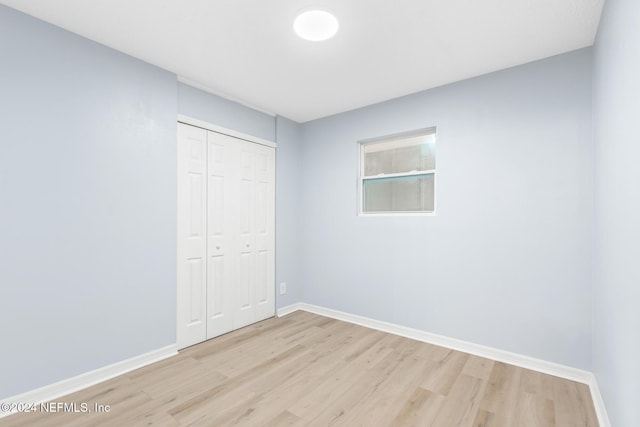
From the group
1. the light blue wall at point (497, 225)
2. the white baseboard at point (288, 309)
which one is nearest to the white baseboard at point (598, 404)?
the light blue wall at point (497, 225)

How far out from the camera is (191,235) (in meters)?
2.78

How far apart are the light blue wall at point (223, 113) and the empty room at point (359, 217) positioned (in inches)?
0.9

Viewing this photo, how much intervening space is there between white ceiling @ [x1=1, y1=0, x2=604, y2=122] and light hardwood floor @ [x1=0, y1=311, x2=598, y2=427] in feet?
8.28

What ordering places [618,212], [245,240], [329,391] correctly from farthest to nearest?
[245,240] < [329,391] < [618,212]

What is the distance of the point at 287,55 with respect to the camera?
230cm

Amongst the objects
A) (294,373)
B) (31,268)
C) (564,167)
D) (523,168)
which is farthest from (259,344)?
(564,167)

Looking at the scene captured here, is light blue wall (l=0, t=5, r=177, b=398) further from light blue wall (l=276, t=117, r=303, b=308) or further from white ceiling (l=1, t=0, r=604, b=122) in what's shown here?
light blue wall (l=276, t=117, r=303, b=308)

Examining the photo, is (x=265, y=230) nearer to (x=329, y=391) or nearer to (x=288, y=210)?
(x=288, y=210)

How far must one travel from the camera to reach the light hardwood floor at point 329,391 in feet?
5.74

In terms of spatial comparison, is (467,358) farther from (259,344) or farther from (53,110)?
(53,110)

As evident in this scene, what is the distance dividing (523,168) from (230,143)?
2.81m

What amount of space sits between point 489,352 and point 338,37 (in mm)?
2869

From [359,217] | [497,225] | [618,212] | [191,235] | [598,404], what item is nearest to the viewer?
[618,212]

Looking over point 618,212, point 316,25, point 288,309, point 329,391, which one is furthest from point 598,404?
point 316,25
